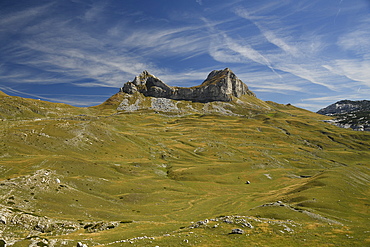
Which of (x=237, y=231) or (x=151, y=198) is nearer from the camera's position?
(x=237, y=231)

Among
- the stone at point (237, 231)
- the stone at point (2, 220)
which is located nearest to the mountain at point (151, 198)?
the stone at point (2, 220)

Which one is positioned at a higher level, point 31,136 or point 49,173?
point 31,136

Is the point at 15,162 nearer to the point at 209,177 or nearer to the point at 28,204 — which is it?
the point at 28,204

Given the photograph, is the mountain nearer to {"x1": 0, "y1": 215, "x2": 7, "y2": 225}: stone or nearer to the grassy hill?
{"x1": 0, "y1": 215, "x2": 7, "y2": 225}: stone

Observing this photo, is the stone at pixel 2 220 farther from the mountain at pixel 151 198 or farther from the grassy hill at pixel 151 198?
the grassy hill at pixel 151 198

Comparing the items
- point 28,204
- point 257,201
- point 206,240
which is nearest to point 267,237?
point 206,240

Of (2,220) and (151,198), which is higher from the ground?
(2,220)

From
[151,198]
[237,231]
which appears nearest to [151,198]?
[151,198]

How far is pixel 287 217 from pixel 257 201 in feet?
105

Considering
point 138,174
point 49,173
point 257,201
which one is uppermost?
point 49,173

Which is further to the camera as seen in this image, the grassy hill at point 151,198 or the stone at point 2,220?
the stone at point 2,220

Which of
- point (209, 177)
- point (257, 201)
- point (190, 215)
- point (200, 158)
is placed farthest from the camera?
point (200, 158)

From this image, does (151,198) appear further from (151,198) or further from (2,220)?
(2,220)

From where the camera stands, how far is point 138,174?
102 m
